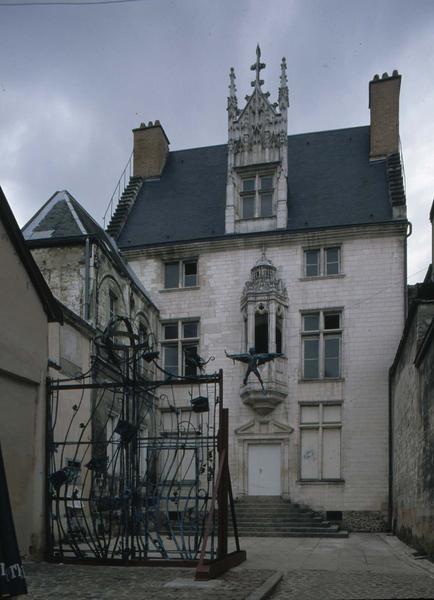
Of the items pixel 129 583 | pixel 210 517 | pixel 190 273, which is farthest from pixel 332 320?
pixel 129 583

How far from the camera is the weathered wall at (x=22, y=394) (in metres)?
8.84

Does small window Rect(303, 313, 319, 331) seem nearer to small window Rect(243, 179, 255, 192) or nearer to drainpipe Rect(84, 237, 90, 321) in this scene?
small window Rect(243, 179, 255, 192)

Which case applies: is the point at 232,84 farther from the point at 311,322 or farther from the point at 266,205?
the point at 311,322

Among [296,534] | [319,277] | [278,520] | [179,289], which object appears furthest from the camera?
[179,289]

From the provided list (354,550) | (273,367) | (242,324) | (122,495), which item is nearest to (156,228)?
(242,324)

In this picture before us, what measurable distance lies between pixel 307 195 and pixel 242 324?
493cm

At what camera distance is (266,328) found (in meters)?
21.2

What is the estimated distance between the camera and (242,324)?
21.7m

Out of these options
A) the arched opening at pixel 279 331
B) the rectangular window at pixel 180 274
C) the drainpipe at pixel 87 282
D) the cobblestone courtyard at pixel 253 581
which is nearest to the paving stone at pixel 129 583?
the cobblestone courtyard at pixel 253 581

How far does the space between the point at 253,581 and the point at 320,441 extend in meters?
12.7

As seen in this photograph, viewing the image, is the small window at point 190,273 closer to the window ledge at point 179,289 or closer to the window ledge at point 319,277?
the window ledge at point 179,289

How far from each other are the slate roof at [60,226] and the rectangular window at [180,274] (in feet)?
10.5

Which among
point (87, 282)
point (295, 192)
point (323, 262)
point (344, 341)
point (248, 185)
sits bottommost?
point (344, 341)

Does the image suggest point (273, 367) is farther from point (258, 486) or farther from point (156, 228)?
point (156, 228)
